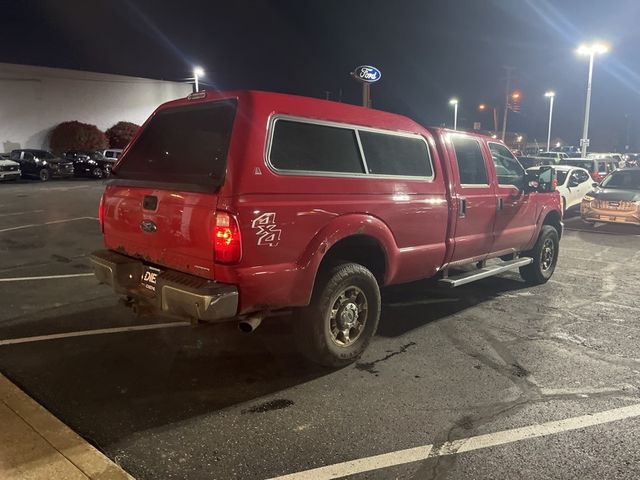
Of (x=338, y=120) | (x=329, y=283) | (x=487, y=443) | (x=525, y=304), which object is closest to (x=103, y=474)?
(x=329, y=283)

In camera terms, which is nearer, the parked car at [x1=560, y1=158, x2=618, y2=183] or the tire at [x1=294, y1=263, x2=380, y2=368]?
the tire at [x1=294, y1=263, x2=380, y2=368]

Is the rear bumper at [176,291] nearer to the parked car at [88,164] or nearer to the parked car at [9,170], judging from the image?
the parked car at [9,170]

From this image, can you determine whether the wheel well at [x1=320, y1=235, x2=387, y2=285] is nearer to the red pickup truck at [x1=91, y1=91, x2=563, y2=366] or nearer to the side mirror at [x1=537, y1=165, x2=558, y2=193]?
the red pickup truck at [x1=91, y1=91, x2=563, y2=366]

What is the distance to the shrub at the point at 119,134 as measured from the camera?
39875 mm

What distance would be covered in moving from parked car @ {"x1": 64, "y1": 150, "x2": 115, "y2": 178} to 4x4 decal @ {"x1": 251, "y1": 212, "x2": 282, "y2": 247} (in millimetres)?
28370

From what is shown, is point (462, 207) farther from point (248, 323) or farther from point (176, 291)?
point (176, 291)

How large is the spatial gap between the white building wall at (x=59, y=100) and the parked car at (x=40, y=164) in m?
8.35

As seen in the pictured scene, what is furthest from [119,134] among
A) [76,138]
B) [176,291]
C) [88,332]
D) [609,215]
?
[176,291]

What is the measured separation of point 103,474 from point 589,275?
7740mm

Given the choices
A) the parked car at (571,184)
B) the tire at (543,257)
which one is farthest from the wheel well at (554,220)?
the parked car at (571,184)

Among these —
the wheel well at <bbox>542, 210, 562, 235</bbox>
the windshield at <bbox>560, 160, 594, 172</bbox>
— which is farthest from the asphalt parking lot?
the windshield at <bbox>560, 160, 594, 172</bbox>

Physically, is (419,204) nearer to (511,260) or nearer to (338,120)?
(338,120)

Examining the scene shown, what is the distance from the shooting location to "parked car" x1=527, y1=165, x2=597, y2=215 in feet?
49.5

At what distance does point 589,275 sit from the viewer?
27.3 ft
